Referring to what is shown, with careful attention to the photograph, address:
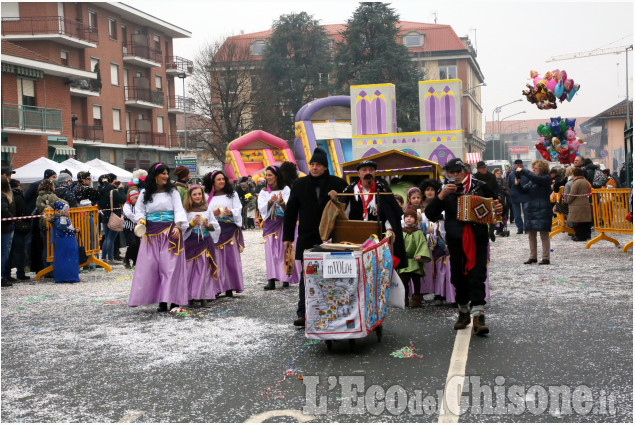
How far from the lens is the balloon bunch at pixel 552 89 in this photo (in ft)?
68.0

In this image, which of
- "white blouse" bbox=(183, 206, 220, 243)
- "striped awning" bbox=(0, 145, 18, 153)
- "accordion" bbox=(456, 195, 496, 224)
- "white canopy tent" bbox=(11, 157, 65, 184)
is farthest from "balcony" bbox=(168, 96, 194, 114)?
"accordion" bbox=(456, 195, 496, 224)

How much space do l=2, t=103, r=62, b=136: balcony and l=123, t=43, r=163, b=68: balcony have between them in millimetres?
14721

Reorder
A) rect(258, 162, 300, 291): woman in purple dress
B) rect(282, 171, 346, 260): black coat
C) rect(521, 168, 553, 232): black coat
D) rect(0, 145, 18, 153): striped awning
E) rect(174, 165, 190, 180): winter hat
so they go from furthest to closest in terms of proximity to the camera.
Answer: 1. rect(0, 145, 18, 153): striped awning
2. rect(521, 168, 553, 232): black coat
3. rect(258, 162, 300, 291): woman in purple dress
4. rect(174, 165, 190, 180): winter hat
5. rect(282, 171, 346, 260): black coat

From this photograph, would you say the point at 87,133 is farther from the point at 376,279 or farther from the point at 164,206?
the point at 376,279

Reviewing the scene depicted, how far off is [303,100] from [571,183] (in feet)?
151

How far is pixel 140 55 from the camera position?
54906 mm

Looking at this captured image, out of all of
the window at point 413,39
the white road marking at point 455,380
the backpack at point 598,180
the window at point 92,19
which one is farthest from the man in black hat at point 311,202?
the window at point 413,39

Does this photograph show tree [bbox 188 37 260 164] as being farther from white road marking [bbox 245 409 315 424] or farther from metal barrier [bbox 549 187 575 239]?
white road marking [bbox 245 409 315 424]

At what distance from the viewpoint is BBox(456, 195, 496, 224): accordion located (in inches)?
289

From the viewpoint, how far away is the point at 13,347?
7422 millimetres

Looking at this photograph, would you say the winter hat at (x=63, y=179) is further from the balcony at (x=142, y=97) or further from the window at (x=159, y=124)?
the window at (x=159, y=124)

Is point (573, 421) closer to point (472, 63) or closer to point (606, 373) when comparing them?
point (606, 373)

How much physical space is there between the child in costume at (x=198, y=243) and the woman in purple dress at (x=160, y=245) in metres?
0.32

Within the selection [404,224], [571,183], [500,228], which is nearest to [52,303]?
[404,224]
